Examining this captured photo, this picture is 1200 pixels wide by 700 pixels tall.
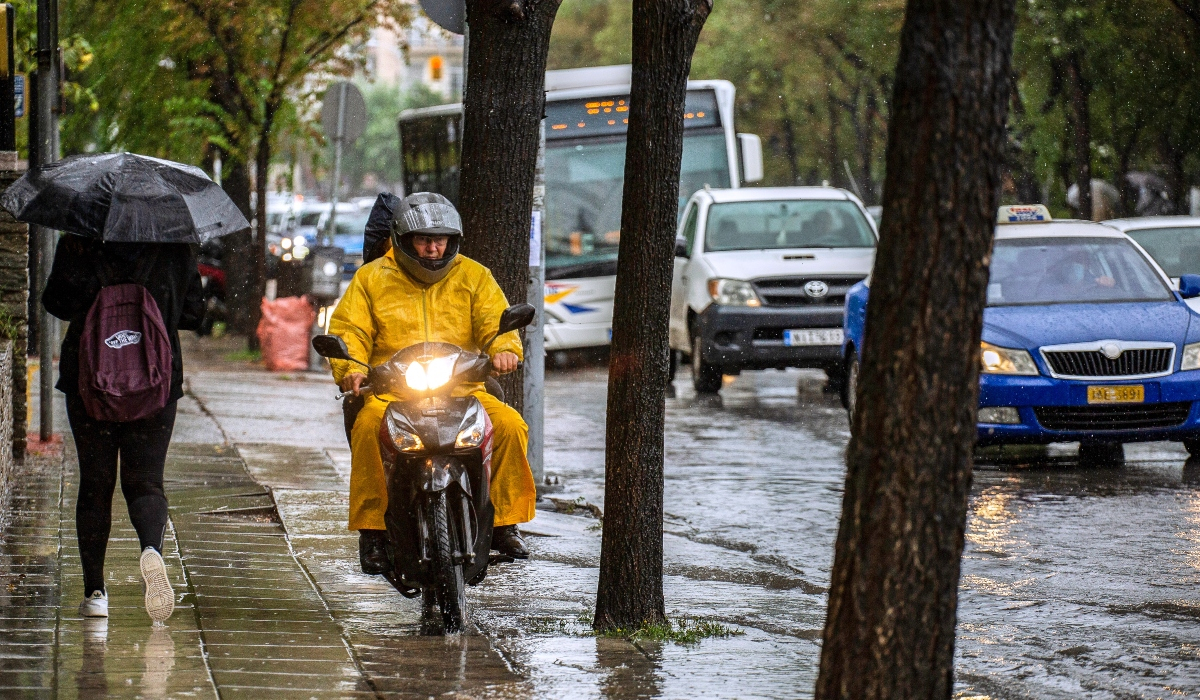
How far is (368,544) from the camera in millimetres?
6652

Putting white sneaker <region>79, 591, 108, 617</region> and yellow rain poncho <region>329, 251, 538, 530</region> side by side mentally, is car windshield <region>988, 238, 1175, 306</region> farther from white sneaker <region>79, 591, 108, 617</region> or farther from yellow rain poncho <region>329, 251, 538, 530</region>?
white sneaker <region>79, 591, 108, 617</region>

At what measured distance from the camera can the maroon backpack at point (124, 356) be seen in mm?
6281

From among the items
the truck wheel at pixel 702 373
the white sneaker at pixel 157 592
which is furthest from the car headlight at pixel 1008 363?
the white sneaker at pixel 157 592

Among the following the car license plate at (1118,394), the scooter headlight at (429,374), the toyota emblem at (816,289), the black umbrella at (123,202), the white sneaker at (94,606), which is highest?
the black umbrella at (123,202)

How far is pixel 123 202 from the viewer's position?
6.41m

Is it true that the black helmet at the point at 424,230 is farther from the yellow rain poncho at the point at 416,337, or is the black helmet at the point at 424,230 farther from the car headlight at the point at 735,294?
the car headlight at the point at 735,294

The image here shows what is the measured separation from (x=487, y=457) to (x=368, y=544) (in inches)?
23.9

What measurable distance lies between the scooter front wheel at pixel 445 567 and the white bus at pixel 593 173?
45.3 ft

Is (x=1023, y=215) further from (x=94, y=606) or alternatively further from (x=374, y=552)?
(x=94, y=606)

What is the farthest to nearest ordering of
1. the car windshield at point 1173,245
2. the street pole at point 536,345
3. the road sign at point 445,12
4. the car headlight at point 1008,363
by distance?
the car windshield at point 1173,245
the car headlight at point 1008,363
the street pole at point 536,345
the road sign at point 445,12

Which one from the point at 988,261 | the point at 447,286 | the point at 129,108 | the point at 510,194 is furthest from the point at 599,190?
the point at 988,261

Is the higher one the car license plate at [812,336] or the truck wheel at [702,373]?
the car license plate at [812,336]

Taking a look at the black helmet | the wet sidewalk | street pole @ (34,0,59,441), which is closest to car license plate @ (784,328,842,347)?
the wet sidewalk

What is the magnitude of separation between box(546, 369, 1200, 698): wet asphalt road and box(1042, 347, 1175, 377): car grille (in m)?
0.68
